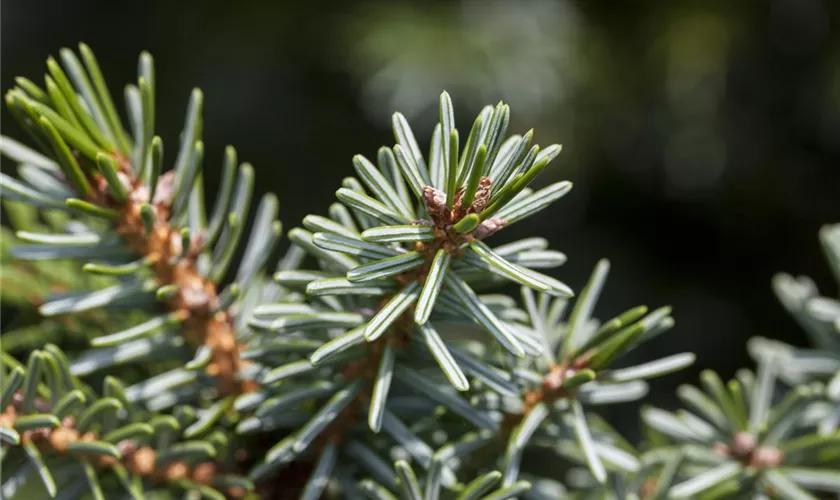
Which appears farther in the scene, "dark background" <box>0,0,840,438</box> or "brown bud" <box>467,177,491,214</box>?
"dark background" <box>0,0,840,438</box>

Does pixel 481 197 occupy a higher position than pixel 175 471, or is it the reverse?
pixel 481 197

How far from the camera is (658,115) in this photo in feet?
3.02

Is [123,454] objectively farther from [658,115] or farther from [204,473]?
[658,115]

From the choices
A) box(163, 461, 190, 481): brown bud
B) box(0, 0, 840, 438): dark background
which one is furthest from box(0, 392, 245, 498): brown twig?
box(0, 0, 840, 438): dark background

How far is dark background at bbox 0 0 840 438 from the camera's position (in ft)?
2.78

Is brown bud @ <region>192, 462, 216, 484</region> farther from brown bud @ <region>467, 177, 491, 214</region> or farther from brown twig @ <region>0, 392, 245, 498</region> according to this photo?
brown bud @ <region>467, 177, 491, 214</region>

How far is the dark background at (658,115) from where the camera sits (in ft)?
2.78

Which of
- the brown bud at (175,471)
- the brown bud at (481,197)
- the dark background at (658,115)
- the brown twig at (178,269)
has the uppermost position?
the dark background at (658,115)

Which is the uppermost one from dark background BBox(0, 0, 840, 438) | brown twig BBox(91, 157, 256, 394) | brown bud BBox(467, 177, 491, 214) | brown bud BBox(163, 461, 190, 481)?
dark background BBox(0, 0, 840, 438)

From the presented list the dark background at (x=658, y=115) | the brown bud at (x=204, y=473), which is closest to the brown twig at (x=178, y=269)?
the brown bud at (x=204, y=473)

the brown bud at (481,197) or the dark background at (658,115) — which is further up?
the dark background at (658,115)

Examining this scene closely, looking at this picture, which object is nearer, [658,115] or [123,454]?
[123,454]

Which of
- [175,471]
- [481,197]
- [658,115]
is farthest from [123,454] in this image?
[658,115]

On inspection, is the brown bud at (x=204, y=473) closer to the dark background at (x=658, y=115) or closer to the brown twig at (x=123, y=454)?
the brown twig at (x=123, y=454)
